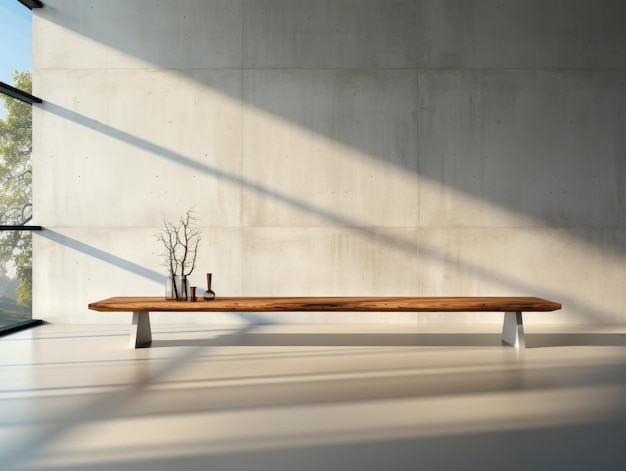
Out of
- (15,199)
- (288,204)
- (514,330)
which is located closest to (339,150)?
(288,204)

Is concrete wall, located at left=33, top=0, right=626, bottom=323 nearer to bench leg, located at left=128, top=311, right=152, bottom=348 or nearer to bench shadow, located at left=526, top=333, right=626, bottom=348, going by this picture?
bench shadow, located at left=526, top=333, right=626, bottom=348

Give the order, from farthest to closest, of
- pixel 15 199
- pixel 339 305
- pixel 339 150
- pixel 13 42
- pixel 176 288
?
pixel 13 42, pixel 15 199, pixel 339 150, pixel 176 288, pixel 339 305

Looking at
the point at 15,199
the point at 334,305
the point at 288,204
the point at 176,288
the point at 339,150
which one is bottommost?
the point at 334,305

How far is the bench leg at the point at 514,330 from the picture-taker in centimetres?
495

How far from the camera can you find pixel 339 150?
21.1 feet

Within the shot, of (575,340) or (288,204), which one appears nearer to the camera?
(575,340)

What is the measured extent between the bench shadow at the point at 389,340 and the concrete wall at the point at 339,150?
765 millimetres

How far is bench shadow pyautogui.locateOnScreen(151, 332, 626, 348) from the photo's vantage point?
5164mm

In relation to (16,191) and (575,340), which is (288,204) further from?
(16,191)

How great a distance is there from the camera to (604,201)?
6.41 metres

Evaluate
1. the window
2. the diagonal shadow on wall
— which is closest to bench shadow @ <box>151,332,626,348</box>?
the diagonal shadow on wall

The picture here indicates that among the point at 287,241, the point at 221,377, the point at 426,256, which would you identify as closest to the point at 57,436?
the point at 221,377

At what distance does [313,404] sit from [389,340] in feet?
7.32

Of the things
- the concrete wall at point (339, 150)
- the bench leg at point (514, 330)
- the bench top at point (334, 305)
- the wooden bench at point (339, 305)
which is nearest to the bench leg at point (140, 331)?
the wooden bench at point (339, 305)
